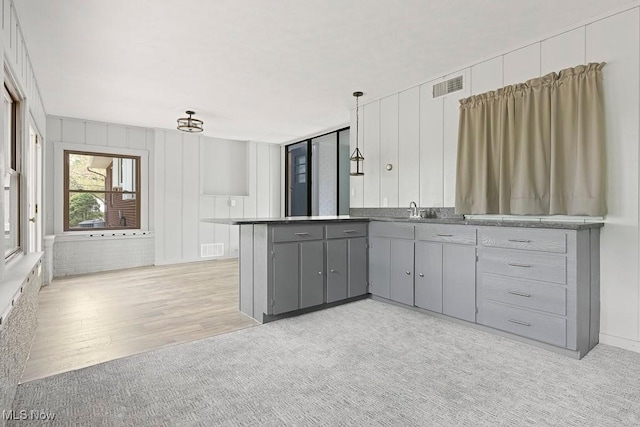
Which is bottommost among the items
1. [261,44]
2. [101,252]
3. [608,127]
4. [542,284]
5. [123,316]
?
[123,316]

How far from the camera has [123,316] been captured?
3408 millimetres

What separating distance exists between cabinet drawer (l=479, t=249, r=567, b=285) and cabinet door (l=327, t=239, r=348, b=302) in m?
1.40

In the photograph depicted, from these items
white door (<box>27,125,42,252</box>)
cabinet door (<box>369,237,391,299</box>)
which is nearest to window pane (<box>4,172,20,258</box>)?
white door (<box>27,125,42,252</box>)

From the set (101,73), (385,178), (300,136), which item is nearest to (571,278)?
(385,178)

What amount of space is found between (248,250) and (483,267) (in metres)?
2.23

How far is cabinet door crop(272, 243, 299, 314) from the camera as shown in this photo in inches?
128

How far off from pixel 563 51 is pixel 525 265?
1857 mm

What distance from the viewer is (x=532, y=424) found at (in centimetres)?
170

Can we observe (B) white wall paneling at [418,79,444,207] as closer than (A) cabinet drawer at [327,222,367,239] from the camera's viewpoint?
No

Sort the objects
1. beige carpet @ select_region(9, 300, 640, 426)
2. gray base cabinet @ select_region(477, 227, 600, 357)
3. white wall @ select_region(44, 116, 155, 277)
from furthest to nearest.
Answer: white wall @ select_region(44, 116, 155, 277)
gray base cabinet @ select_region(477, 227, 600, 357)
beige carpet @ select_region(9, 300, 640, 426)

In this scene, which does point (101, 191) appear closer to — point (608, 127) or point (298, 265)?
point (298, 265)

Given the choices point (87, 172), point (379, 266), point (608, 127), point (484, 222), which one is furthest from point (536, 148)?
point (87, 172)

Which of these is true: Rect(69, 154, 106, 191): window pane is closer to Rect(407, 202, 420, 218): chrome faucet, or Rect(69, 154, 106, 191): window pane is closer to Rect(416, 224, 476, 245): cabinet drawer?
Rect(407, 202, 420, 218): chrome faucet

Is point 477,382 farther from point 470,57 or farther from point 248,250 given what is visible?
point 470,57
